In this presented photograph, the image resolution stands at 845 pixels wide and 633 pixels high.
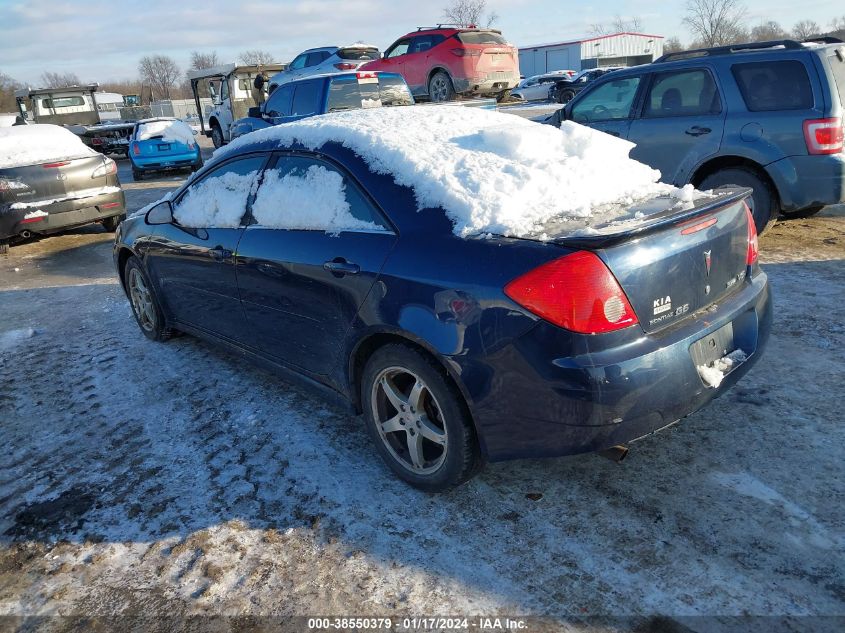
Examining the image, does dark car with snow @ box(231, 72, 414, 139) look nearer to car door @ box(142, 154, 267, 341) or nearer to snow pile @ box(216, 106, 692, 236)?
car door @ box(142, 154, 267, 341)

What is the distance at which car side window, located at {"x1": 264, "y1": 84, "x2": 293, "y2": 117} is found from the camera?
11.3 m

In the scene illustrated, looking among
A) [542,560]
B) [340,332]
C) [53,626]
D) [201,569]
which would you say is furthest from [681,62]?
[53,626]

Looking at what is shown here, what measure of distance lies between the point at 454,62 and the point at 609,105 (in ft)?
29.1

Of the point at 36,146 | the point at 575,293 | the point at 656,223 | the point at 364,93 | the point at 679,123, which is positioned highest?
the point at 364,93

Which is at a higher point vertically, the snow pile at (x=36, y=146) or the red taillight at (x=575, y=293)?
the snow pile at (x=36, y=146)

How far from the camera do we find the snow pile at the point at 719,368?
8.55ft

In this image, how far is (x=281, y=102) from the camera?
37.8ft

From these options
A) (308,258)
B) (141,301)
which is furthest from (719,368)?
(141,301)

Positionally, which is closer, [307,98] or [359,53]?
[307,98]

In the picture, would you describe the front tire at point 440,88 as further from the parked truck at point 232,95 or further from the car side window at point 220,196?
the car side window at point 220,196

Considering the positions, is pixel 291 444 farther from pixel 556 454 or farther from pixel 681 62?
pixel 681 62

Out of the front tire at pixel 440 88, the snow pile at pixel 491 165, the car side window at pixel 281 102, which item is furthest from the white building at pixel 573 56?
the snow pile at pixel 491 165

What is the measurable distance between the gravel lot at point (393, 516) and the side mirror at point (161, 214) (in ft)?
3.93

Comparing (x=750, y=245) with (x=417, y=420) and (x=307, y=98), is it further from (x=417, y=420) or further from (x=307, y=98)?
(x=307, y=98)
